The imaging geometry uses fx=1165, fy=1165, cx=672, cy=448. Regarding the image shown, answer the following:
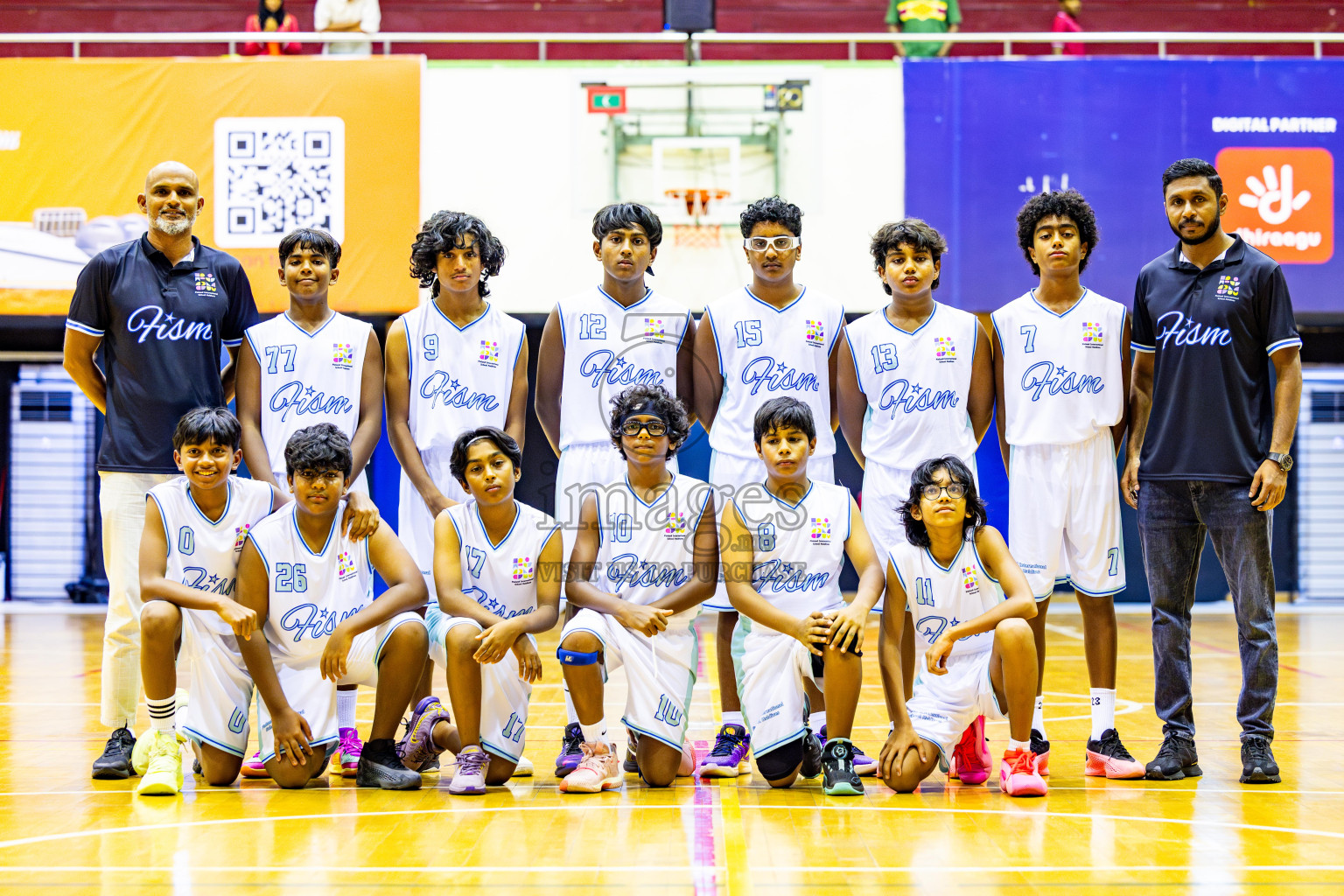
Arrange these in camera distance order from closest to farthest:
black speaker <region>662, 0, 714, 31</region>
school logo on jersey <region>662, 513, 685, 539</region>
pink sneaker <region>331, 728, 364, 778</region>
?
school logo on jersey <region>662, 513, 685, 539</region> → pink sneaker <region>331, 728, 364, 778</region> → black speaker <region>662, 0, 714, 31</region>

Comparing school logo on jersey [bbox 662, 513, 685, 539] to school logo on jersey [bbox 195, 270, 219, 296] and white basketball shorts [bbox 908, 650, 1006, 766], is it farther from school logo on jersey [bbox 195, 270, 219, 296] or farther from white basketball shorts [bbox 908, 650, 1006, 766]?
school logo on jersey [bbox 195, 270, 219, 296]

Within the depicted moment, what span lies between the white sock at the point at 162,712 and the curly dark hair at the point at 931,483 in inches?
99.1

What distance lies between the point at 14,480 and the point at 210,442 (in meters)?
8.36

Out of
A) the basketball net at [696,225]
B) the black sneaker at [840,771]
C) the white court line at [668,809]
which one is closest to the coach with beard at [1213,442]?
the white court line at [668,809]

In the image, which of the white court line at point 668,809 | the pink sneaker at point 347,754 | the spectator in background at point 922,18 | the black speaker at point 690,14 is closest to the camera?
→ the white court line at point 668,809

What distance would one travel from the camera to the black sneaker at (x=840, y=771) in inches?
143

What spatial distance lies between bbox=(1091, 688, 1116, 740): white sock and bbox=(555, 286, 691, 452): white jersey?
1858 mm

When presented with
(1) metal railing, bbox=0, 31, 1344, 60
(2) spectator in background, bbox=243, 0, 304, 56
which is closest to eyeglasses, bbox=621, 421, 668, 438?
(1) metal railing, bbox=0, 31, 1344, 60

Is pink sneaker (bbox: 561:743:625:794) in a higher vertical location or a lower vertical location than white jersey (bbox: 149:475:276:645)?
lower

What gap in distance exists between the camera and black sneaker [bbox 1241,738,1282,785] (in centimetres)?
380

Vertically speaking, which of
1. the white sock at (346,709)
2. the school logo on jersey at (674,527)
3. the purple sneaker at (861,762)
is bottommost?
the purple sneaker at (861,762)

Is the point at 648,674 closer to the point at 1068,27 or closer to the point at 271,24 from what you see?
the point at 271,24

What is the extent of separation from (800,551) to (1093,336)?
4.41 ft

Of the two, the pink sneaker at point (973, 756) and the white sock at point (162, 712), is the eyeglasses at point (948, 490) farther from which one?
the white sock at point (162, 712)
